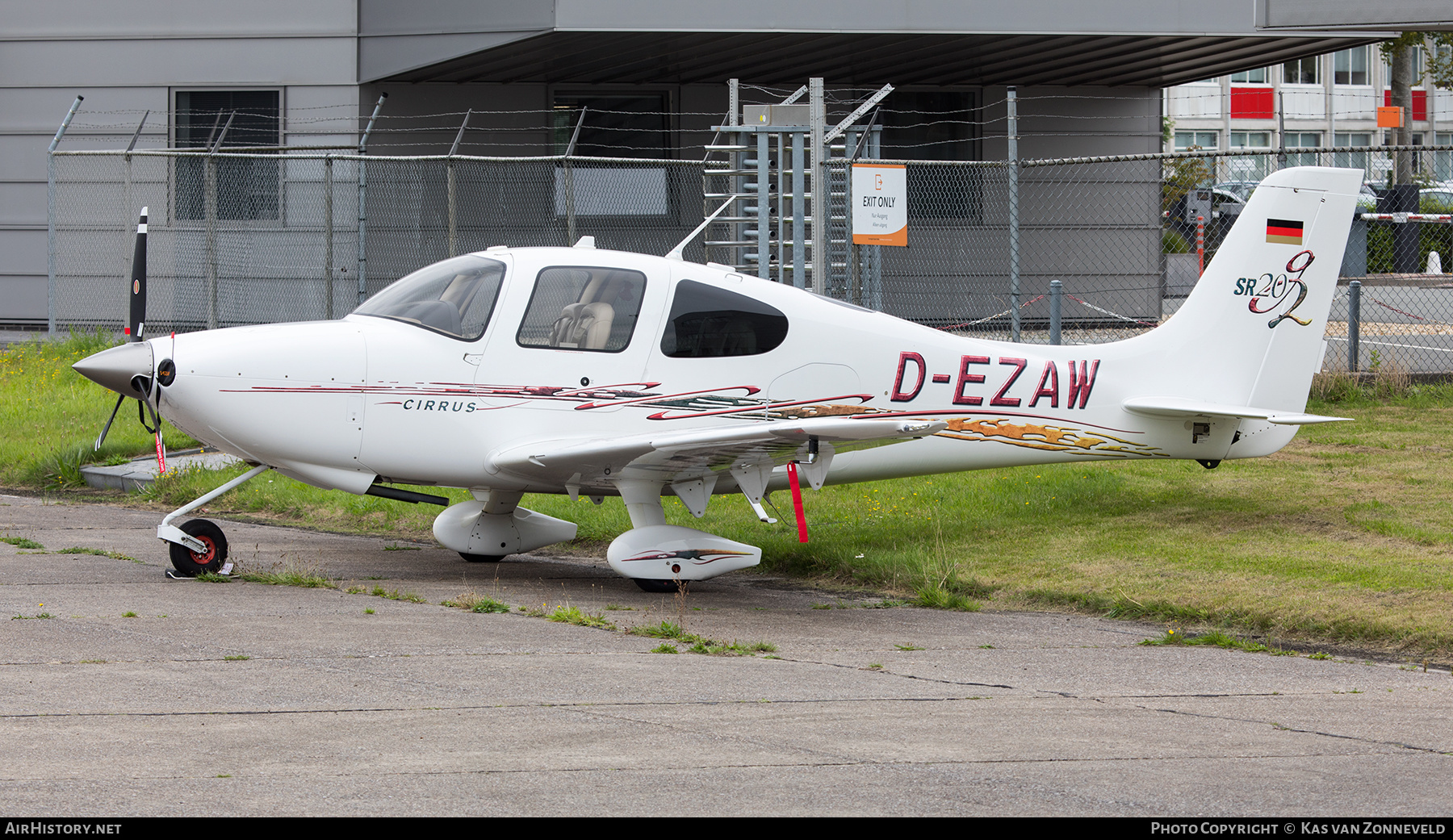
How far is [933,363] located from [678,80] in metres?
13.5

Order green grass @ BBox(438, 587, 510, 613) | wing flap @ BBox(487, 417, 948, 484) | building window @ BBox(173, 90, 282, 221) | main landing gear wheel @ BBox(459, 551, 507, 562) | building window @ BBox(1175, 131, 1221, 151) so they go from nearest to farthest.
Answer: wing flap @ BBox(487, 417, 948, 484) < green grass @ BBox(438, 587, 510, 613) < main landing gear wheel @ BBox(459, 551, 507, 562) < building window @ BBox(173, 90, 282, 221) < building window @ BBox(1175, 131, 1221, 151)

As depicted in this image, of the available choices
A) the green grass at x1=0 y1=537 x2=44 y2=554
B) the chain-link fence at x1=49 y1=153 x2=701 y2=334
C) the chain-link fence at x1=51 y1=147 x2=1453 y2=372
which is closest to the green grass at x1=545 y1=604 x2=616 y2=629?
the green grass at x1=0 y1=537 x2=44 y2=554

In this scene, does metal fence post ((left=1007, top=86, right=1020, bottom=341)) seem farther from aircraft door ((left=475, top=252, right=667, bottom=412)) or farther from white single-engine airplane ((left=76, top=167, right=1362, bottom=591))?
aircraft door ((left=475, top=252, right=667, bottom=412))

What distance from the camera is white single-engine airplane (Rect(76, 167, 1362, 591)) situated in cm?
820

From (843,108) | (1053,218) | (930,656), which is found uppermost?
(843,108)

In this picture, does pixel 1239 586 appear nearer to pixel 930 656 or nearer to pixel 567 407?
pixel 930 656

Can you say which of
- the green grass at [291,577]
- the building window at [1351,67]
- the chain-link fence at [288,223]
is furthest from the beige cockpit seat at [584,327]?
the building window at [1351,67]

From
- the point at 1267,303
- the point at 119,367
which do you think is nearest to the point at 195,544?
the point at 119,367

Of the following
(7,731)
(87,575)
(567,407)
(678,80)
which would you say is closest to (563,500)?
(567,407)

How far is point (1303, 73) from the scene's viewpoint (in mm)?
63750

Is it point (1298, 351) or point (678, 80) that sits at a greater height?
point (678, 80)

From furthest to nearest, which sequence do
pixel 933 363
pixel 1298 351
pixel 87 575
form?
pixel 1298 351, pixel 933 363, pixel 87 575

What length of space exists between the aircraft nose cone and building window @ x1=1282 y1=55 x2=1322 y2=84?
6211cm

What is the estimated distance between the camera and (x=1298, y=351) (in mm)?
9867
